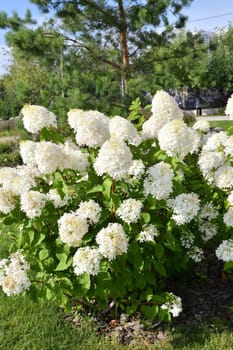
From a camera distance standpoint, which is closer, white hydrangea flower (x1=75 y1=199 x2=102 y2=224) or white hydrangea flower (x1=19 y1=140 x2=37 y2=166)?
white hydrangea flower (x1=75 y1=199 x2=102 y2=224)

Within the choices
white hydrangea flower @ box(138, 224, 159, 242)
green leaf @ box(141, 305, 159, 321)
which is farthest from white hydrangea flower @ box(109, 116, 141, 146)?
green leaf @ box(141, 305, 159, 321)

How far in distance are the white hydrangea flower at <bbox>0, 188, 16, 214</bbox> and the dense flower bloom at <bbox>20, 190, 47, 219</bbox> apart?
0.11 m

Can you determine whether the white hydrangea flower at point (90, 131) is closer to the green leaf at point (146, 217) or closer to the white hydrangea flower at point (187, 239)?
the green leaf at point (146, 217)

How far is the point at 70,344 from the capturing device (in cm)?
270

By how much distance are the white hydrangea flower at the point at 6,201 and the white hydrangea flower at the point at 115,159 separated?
0.55 m

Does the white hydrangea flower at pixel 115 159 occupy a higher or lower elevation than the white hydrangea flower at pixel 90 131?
lower

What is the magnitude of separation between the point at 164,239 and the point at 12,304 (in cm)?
130

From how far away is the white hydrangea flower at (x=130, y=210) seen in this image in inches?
90.5

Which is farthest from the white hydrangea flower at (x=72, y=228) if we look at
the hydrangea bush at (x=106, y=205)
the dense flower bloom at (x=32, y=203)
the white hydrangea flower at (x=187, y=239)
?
the white hydrangea flower at (x=187, y=239)

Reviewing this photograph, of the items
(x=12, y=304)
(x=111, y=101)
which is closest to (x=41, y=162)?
(x=12, y=304)

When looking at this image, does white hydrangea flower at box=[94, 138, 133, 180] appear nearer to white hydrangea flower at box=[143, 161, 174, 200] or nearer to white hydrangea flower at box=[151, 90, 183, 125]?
white hydrangea flower at box=[143, 161, 174, 200]

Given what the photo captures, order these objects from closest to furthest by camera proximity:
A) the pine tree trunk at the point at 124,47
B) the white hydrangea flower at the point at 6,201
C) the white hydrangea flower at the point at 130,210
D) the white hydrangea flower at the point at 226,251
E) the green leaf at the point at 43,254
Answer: the white hydrangea flower at the point at 130,210, the white hydrangea flower at the point at 6,201, the green leaf at the point at 43,254, the white hydrangea flower at the point at 226,251, the pine tree trunk at the point at 124,47

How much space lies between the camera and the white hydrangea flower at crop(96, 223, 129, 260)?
222cm

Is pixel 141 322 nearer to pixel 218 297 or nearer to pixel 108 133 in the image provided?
pixel 218 297
